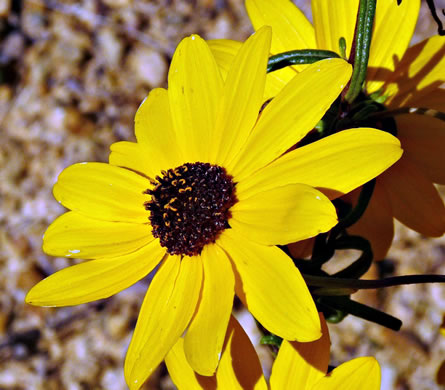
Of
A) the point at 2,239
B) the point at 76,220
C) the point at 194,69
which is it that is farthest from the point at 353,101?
the point at 2,239

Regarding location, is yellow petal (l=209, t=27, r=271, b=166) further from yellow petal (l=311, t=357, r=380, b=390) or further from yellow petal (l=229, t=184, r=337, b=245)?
yellow petal (l=311, t=357, r=380, b=390)

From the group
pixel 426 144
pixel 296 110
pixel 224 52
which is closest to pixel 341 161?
pixel 296 110

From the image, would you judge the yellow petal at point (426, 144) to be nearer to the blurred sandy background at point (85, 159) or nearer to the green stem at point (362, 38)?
the green stem at point (362, 38)

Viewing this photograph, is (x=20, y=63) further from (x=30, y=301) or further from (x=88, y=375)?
(x=30, y=301)

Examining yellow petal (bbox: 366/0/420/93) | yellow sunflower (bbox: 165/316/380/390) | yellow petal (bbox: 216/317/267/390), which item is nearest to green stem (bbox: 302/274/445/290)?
yellow sunflower (bbox: 165/316/380/390)

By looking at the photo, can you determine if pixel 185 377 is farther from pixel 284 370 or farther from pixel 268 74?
pixel 268 74

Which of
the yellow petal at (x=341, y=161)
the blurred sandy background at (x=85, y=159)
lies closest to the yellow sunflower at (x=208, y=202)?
the yellow petal at (x=341, y=161)
